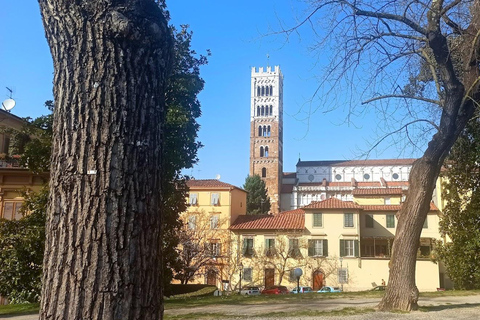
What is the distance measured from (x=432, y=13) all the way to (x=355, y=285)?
102 ft

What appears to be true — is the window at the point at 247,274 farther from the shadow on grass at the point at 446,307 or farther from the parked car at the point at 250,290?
the shadow on grass at the point at 446,307

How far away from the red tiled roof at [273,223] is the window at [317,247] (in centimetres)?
155

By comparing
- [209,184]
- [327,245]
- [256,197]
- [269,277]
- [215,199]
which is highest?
[256,197]

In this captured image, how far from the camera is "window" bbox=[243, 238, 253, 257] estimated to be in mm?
38881

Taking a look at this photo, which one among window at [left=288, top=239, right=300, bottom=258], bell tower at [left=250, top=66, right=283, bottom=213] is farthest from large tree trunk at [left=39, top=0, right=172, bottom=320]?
bell tower at [left=250, top=66, right=283, bottom=213]

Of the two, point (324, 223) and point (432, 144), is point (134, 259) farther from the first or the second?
point (324, 223)

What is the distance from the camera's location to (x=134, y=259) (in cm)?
215

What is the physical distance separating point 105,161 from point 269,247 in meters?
36.9

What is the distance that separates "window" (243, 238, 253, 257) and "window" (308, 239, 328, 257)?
5.22m

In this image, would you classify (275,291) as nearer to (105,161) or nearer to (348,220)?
(348,220)

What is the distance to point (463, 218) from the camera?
15750mm

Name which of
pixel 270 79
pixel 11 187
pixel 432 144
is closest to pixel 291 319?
pixel 432 144

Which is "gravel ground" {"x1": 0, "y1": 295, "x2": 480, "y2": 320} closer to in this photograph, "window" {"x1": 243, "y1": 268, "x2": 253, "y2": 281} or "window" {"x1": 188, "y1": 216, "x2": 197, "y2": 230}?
"window" {"x1": 188, "y1": 216, "x2": 197, "y2": 230}

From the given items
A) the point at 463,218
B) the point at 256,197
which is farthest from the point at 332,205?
the point at 256,197
